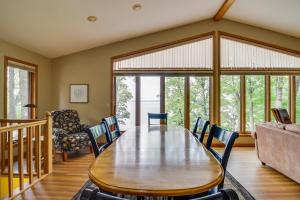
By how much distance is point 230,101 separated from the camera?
571 centimetres

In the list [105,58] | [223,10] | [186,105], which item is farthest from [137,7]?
[186,105]

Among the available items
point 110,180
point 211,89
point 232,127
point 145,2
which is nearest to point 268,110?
point 232,127

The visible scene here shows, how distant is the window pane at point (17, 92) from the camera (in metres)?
→ 4.31

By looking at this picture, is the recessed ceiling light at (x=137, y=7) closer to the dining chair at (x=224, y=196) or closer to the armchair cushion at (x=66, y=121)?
the armchair cushion at (x=66, y=121)

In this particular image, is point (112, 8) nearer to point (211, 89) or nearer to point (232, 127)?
point (211, 89)

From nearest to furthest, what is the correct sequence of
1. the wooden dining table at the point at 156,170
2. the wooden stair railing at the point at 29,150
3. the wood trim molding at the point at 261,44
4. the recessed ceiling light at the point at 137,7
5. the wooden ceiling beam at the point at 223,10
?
the wooden dining table at the point at 156,170 < the wooden stair railing at the point at 29,150 < the recessed ceiling light at the point at 137,7 < the wooden ceiling beam at the point at 223,10 < the wood trim molding at the point at 261,44

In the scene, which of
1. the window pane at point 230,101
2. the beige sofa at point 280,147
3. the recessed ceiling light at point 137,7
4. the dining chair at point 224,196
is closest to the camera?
the dining chair at point 224,196

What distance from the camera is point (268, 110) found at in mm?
5699

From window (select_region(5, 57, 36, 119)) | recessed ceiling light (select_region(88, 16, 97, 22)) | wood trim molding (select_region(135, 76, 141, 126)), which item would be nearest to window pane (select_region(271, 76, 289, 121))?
wood trim molding (select_region(135, 76, 141, 126))

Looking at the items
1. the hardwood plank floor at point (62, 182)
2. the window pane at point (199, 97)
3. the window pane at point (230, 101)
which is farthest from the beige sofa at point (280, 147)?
the hardwood plank floor at point (62, 182)

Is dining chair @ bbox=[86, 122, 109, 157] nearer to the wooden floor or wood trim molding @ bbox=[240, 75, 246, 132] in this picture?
the wooden floor

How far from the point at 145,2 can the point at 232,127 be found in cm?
377

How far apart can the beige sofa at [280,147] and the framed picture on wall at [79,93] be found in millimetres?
3951

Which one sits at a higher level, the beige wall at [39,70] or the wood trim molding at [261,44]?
the wood trim molding at [261,44]
